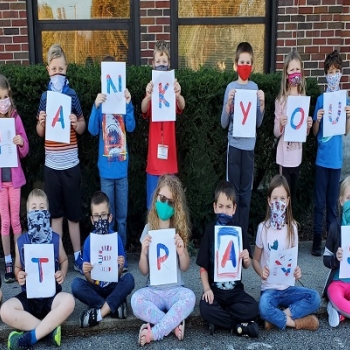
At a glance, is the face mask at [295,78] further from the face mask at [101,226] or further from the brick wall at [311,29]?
the face mask at [101,226]

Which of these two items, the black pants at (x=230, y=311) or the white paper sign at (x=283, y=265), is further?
the white paper sign at (x=283, y=265)

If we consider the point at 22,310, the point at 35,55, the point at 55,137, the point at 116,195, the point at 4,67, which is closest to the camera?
the point at 22,310

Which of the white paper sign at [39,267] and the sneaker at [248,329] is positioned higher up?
the white paper sign at [39,267]

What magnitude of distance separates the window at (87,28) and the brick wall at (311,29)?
1798mm

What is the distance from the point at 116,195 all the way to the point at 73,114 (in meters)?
0.83

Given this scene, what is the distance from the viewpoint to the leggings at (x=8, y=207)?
16.1 ft

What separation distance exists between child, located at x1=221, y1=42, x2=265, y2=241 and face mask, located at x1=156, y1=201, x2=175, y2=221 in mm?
1040

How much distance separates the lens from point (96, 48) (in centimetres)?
721

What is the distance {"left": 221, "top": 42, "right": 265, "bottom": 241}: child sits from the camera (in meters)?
5.04

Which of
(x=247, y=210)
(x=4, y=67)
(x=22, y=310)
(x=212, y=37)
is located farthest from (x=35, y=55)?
(x=22, y=310)

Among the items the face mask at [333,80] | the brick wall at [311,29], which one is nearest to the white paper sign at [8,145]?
the face mask at [333,80]

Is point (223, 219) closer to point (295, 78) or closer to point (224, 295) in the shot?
point (224, 295)

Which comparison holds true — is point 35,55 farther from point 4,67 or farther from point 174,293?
point 174,293

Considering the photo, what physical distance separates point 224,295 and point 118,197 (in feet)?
4.80
